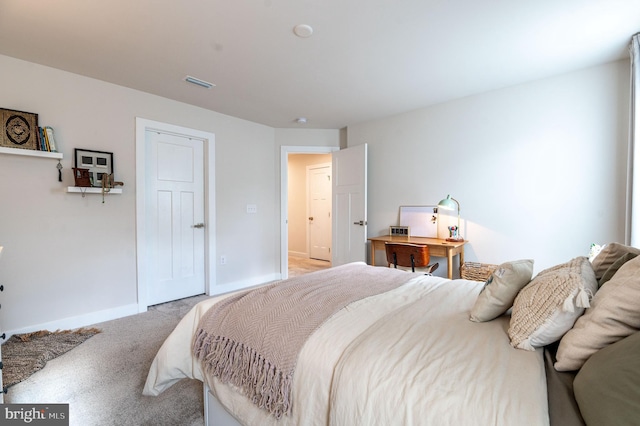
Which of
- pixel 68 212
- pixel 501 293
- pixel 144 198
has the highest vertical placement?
pixel 144 198

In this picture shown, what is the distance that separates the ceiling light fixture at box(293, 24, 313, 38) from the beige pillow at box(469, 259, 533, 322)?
6.43 feet

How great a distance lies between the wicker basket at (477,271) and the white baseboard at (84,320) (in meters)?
3.60

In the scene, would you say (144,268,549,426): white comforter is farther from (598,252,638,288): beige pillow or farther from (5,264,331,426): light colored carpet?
(5,264,331,426): light colored carpet

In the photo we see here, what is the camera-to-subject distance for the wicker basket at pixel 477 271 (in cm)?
300

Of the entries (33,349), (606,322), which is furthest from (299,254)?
(606,322)

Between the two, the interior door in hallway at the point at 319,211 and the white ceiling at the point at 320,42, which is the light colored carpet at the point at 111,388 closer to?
the white ceiling at the point at 320,42

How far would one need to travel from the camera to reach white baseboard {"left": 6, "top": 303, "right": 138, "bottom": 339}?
2.57 meters

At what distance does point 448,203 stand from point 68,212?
12.9 ft

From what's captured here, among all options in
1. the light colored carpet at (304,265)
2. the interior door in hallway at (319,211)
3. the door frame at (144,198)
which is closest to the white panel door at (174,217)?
the door frame at (144,198)

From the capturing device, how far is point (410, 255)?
3.00m

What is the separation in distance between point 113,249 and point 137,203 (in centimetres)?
53

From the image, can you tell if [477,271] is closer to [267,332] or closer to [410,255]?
[410,255]

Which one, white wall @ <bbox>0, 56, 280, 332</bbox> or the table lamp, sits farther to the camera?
the table lamp

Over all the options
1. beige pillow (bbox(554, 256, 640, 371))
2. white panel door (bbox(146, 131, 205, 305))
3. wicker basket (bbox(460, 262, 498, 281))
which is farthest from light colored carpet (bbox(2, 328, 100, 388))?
wicker basket (bbox(460, 262, 498, 281))
